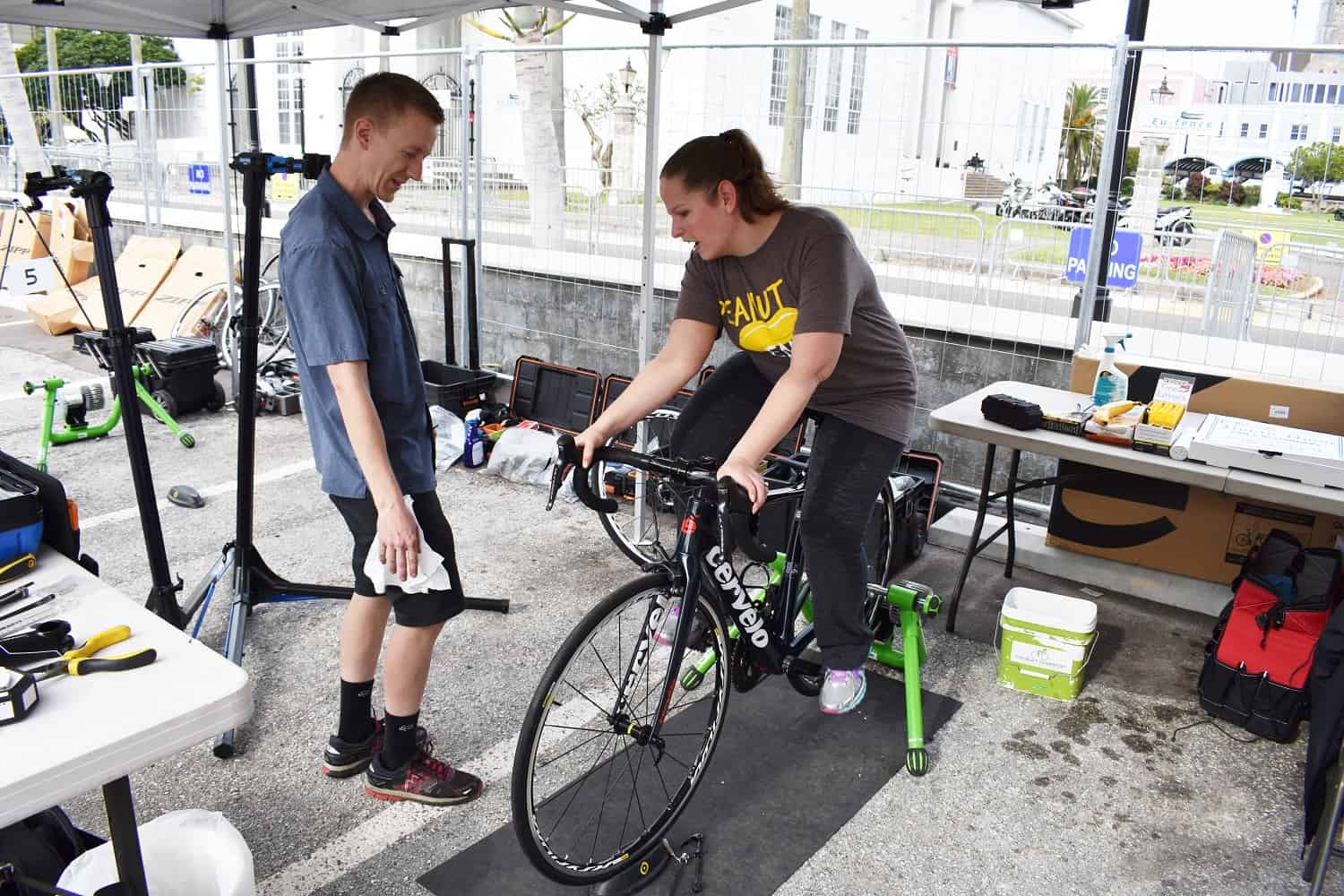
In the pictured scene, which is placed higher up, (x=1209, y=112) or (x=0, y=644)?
(x=1209, y=112)

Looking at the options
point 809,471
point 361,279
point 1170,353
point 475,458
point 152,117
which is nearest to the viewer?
point 361,279

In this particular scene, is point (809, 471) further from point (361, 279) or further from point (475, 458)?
point (475, 458)

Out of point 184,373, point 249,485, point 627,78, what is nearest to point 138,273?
point 184,373

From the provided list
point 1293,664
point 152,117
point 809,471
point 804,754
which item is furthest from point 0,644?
point 152,117

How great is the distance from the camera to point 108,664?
56.4 inches

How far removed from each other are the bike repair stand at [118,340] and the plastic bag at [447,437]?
2326mm

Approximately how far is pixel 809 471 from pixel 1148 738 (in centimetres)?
144

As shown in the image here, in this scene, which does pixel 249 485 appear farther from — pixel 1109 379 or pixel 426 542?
pixel 1109 379

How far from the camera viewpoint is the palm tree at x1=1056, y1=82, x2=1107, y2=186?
13.4 ft

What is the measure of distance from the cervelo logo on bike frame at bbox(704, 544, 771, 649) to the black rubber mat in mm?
451

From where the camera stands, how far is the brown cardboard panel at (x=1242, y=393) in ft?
11.6

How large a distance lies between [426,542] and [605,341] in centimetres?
360

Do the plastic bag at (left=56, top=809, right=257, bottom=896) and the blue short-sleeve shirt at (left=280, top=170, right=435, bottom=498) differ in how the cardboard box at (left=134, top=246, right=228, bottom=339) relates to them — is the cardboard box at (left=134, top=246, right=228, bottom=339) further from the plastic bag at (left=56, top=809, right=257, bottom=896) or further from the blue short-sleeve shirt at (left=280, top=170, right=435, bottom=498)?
the plastic bag at (left=56, top=809, right=257, bottom=896)

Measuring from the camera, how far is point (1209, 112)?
12.8ft
